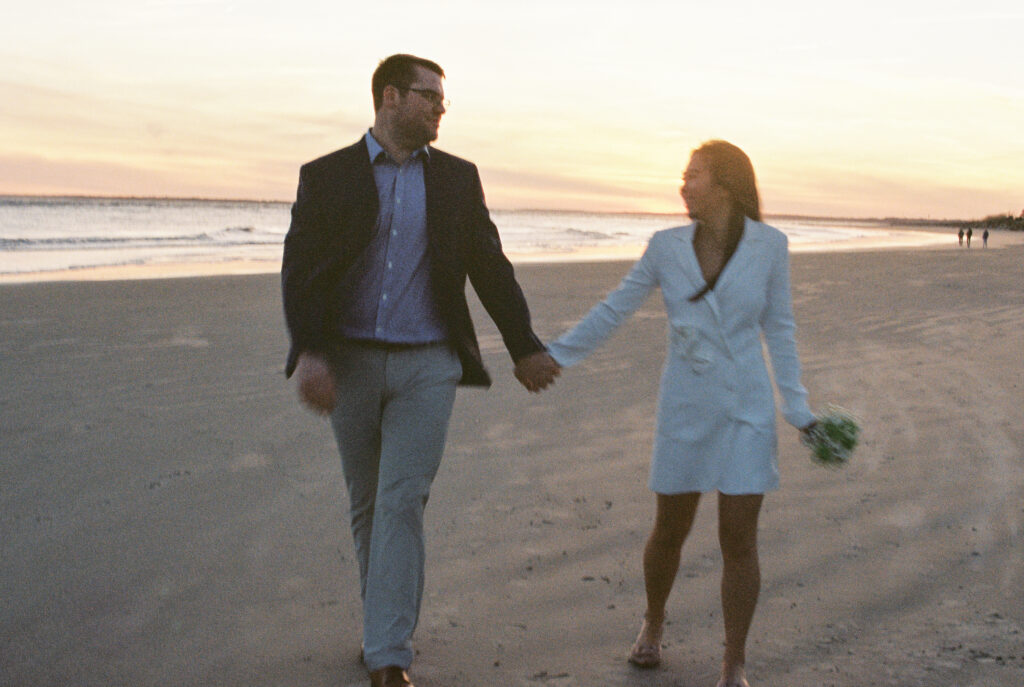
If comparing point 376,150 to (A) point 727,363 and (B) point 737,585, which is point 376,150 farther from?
(B) point 737,585

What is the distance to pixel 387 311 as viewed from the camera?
9.55 feet

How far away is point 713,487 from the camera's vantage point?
285 centimetres

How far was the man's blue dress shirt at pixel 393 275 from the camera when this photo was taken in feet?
9.56

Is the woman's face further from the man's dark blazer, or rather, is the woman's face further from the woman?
the man's dark blazer

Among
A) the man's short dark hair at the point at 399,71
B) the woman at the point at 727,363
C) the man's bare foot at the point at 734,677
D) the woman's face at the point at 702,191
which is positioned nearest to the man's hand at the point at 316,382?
the man's short dark hair at the point at 399,71

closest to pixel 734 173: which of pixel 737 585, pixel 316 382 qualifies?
pixel 737 585

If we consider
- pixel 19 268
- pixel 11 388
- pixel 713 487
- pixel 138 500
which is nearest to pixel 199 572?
pixel 138 500

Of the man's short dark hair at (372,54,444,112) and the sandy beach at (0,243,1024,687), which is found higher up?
the man's short dark hair at (372,54,444,112)

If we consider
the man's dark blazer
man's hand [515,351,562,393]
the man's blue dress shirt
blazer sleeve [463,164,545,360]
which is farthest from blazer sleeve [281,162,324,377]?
man's hand [515,351,562,393]

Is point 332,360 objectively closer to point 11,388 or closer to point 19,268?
point 11,388

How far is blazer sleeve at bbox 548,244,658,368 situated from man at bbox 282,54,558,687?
0.39 meters

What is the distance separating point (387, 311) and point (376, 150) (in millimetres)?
521

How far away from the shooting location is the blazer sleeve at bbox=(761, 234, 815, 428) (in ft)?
9.41

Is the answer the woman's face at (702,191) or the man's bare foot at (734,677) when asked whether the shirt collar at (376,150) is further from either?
the man's bare foot at (734,677)
